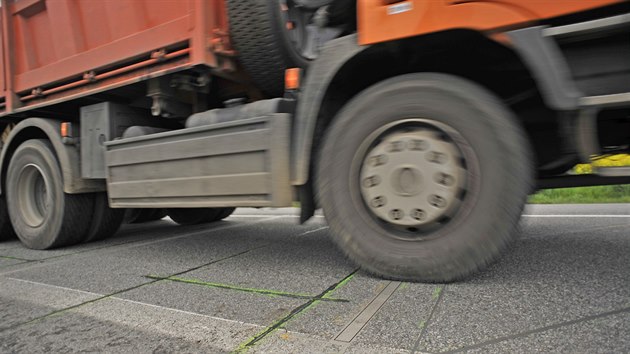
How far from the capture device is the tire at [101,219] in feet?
15.6

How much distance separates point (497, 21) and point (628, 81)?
2.29ft

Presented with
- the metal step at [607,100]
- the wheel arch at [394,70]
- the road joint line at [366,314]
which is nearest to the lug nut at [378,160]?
the wheel arch at [394,70]

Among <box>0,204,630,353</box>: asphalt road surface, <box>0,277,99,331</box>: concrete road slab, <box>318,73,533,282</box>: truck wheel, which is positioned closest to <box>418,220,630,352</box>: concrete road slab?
<box>0,204,630,353</box>: asphalt road surface

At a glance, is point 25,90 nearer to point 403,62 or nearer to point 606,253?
point 403,62

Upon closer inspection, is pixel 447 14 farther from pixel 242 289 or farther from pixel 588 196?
pixel 588 196

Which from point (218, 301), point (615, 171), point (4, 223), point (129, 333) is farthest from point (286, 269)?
point (4, 223)

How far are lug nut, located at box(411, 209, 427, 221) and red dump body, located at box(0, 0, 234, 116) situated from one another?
1.95 metres

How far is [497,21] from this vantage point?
6.95ft

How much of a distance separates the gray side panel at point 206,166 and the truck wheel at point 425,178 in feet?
1.30

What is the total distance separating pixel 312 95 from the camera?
267cm

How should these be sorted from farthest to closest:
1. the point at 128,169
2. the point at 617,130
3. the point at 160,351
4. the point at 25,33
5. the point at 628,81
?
the point at 25,33 < the point at 128,169 < the point at 617,130 < the point at 628,81 < the point at 160,351

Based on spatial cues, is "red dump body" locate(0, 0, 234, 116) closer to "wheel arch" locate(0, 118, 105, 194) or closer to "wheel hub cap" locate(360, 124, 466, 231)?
"wheel arch" locate(0, 118, 105, 194)

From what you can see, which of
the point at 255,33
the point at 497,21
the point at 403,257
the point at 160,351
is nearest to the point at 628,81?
the point at 497,21

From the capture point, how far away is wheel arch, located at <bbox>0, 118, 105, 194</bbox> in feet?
13.6
